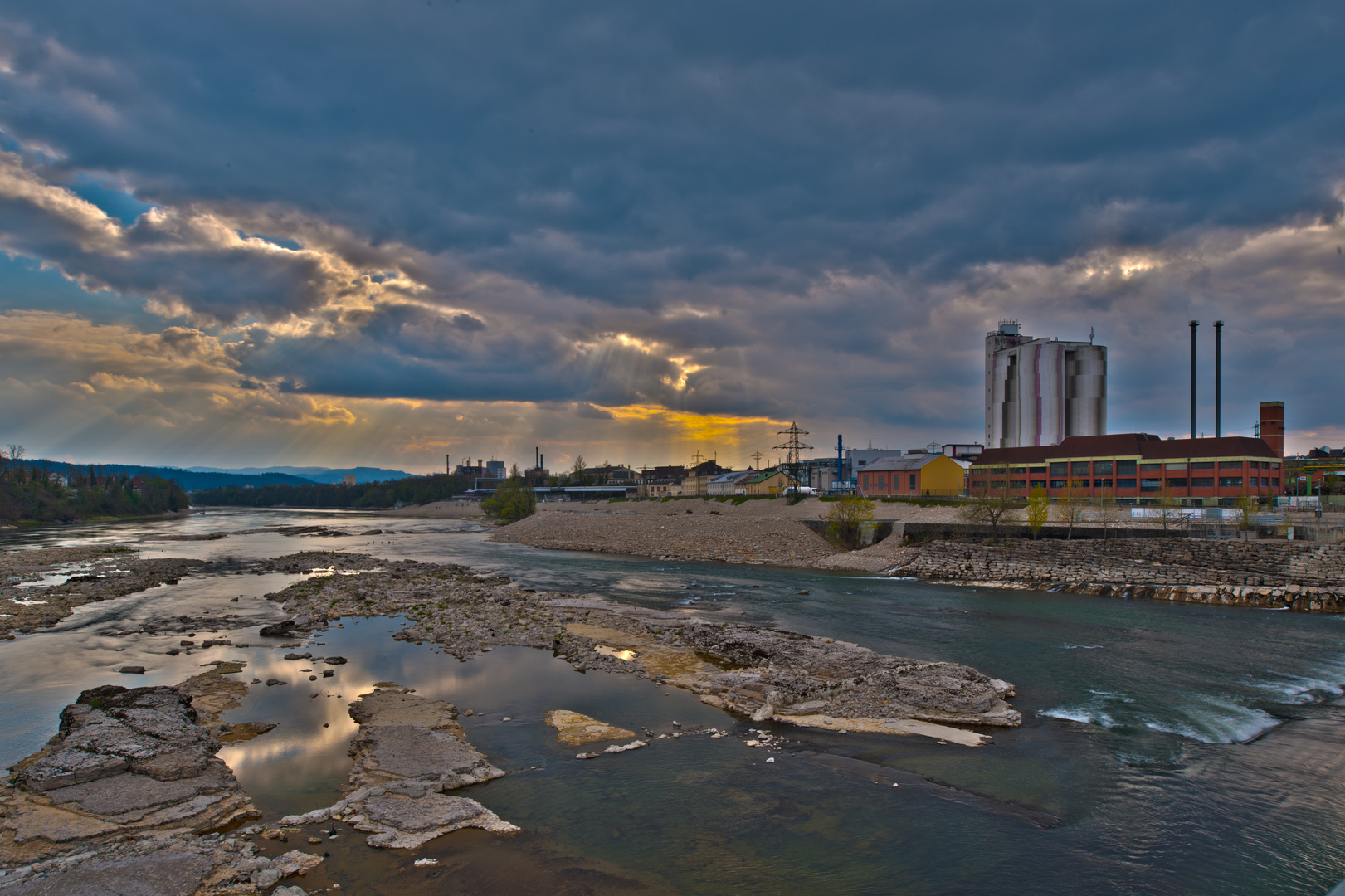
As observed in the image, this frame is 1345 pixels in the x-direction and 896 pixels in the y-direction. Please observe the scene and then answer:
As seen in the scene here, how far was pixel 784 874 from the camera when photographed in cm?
824

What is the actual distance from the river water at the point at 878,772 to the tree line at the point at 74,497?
10053 cm

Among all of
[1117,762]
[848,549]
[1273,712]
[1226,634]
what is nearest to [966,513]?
[848,549]

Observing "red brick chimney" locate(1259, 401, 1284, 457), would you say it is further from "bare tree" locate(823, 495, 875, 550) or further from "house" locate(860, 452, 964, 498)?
"bare tree" locate(823, 495, 875, 550)

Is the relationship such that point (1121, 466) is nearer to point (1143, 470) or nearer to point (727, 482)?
point (1143, 470)

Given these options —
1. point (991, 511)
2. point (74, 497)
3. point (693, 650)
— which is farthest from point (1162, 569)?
point (74, 497)

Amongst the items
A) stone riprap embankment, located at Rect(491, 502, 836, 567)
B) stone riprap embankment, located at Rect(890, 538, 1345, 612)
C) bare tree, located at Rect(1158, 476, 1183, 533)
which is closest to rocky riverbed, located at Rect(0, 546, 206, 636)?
stone riprap embankment, located at Rect(491, 502, 836, 567)

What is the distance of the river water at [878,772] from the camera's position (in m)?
8.38

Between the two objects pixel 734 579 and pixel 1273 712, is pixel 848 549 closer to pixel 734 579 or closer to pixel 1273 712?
pixel 734 579

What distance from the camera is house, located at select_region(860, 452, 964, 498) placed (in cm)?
7031

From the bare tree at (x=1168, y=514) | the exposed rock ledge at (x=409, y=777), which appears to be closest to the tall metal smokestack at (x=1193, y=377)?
the bare tree at (x=1168, y=514)

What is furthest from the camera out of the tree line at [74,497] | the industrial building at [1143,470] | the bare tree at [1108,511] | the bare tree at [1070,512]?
the tree line at [74,497]

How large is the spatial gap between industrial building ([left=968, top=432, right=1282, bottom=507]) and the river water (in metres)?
Result: 38.2

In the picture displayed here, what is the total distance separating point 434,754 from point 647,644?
9.86m

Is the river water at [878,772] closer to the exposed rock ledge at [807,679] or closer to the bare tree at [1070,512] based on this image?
the exposed rock ledge at [807,679]
